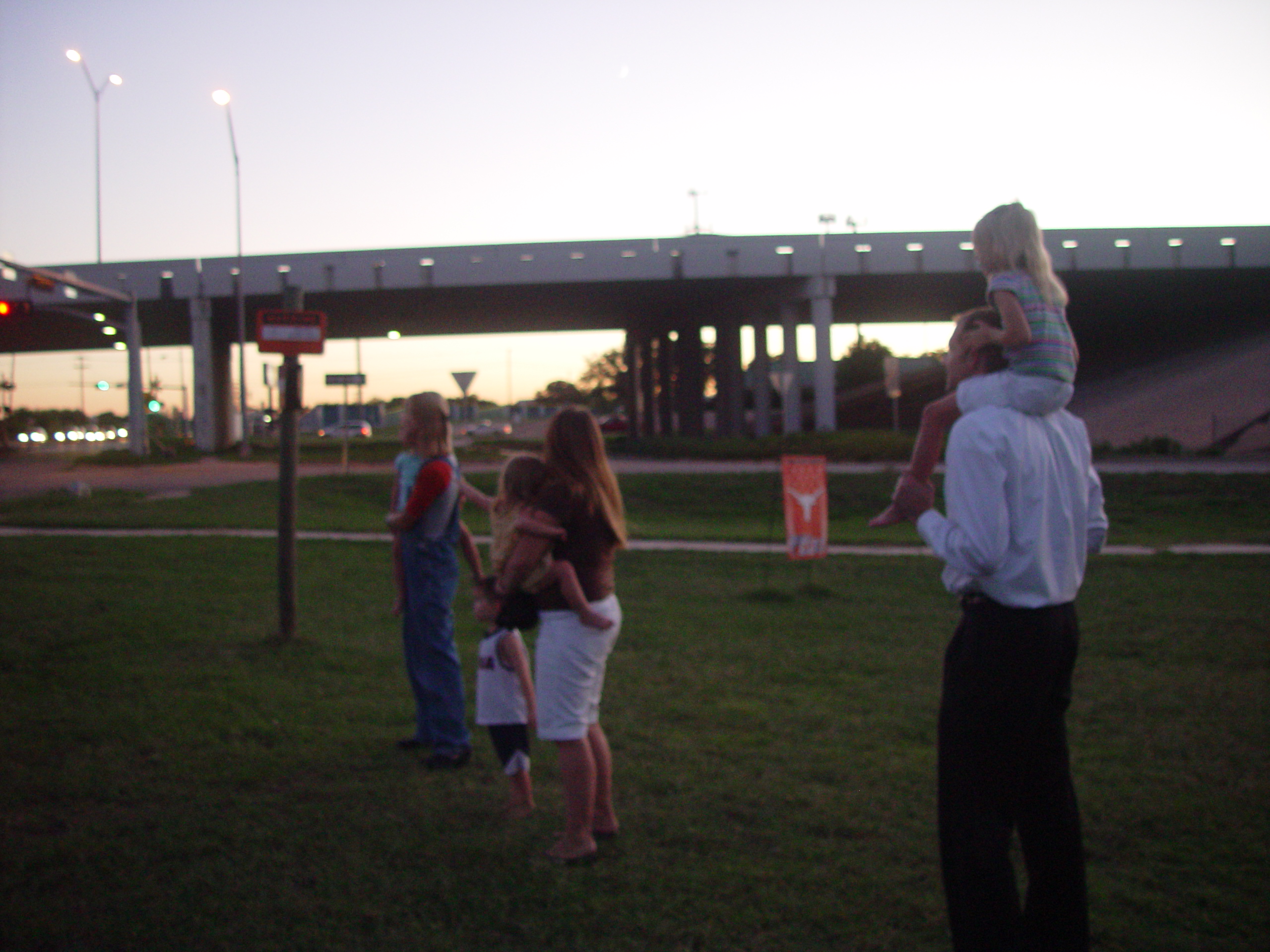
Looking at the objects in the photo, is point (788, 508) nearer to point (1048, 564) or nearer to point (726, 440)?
point (1048, 564)

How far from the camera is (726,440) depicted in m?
36.0

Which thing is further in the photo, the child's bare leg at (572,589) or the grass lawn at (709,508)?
the grass lawn at (709,508)

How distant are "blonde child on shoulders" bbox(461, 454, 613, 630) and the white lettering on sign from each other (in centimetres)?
414

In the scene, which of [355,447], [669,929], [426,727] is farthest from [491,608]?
[355,447]

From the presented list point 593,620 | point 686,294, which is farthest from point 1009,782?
point 686,294

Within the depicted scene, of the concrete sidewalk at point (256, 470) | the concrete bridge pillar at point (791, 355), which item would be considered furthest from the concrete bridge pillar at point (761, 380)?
the concrete sidewalk at point (256, 470)

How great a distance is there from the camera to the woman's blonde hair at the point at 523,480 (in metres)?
3.96

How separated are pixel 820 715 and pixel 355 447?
38823mm

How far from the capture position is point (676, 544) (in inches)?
634

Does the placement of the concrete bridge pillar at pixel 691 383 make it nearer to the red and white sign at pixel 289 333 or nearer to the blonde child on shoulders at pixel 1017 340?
the red and white sign at pixel 289 333

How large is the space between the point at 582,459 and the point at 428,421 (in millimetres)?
1552

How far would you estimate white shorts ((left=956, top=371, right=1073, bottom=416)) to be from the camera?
263 centimetres

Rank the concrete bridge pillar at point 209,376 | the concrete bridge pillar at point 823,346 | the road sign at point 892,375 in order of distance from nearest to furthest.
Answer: the road sign at point 892,375 < the concrete bridge pillar at point 823,346 < the concrete bridge pillar at point 209,376

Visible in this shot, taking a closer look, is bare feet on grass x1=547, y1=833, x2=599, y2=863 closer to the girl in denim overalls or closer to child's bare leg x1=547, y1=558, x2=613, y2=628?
child's bare leg x1=547, y1=558, x2=613, y2=628
